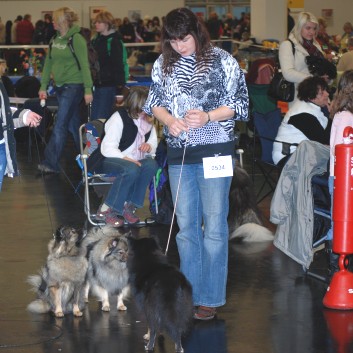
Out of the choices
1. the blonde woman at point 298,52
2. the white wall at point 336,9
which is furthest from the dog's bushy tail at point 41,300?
the white wall at point 336,9

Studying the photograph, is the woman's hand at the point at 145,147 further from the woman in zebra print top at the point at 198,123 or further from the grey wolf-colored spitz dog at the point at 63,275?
the woman in zebra print top at the point at 198,123

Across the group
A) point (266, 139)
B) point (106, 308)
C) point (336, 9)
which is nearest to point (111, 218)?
point (266, 139)

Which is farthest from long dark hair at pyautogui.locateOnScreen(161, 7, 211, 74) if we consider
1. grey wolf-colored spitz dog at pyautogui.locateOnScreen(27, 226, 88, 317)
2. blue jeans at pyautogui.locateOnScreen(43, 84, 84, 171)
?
blue jeans at pyautogui.locateOnScreen(43, 84, 84, 171)

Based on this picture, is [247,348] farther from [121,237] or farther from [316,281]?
[316,281]

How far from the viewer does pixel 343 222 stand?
501 centimetres

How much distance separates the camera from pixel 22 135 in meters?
12.5

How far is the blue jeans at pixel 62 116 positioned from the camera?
970 cm

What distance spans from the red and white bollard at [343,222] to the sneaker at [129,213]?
2520 mm

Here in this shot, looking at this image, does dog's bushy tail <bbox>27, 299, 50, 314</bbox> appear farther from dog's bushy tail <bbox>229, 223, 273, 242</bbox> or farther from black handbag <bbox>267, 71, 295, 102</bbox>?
black handbag <bbox>267, 71, 295, 102</bbox>

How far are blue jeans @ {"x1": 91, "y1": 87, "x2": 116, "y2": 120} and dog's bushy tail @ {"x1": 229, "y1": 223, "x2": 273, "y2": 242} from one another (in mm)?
4186

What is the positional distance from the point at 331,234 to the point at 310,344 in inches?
Answer: 47.5

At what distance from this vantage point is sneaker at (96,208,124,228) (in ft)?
23.9

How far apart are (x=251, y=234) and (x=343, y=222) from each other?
69.8 inches

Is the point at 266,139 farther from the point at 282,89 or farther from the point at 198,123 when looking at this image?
the point at 198,123
